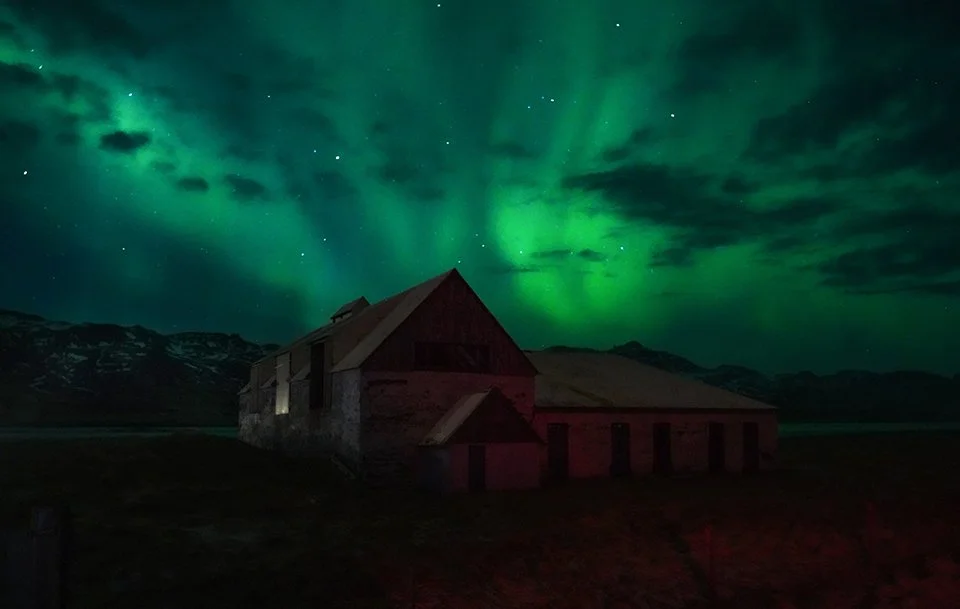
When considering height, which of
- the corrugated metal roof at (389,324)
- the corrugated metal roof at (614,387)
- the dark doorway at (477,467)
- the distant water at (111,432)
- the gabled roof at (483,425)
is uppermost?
the corrugated metal roof at (389,324)

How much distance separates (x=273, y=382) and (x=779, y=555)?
33.5 meters

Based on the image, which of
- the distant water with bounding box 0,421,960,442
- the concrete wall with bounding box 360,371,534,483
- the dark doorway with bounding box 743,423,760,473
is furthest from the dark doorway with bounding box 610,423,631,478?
the distant water with bounding box 0,421,960,442

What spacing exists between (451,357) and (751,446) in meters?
18.6

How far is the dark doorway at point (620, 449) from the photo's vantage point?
123 feet

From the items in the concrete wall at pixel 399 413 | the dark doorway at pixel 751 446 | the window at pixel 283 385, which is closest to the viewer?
the concrete wall at pixel 399 413

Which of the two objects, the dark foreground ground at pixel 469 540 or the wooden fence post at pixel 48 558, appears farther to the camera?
the dark foreground ground at pixel 469 540

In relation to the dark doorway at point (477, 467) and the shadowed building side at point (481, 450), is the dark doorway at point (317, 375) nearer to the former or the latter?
the shadowed building side at point (481, 450)

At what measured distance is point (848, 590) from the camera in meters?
15.0

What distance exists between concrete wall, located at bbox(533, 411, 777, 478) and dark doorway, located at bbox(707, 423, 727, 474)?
0.22m

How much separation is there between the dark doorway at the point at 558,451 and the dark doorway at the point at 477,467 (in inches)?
239

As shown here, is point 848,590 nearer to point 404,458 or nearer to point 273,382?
point 404,458

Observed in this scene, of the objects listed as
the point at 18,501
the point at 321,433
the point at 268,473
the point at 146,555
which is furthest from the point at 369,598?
the point at 321,433

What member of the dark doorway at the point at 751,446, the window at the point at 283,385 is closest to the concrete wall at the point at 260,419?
the window at the point at 283,385

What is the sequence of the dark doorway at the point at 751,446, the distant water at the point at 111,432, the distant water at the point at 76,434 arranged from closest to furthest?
the dark doorway at the point at 751,446, the distant water at the point at 76,434, the distant water at the point at 111,432
